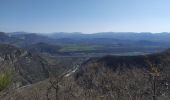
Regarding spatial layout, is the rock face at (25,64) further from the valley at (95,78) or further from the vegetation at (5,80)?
the vegetation at (5,80)

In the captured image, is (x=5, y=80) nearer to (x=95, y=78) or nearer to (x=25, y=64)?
(x=95, y=78)

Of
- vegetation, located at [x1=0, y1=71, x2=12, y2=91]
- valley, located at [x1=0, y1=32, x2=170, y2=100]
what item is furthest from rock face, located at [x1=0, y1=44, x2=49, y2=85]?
vegetation, located at [x1=0, y1=71, x2=12, y2=91]

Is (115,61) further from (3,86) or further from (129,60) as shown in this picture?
(3,86)

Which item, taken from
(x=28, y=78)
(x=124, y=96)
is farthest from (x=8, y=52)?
(x=124, y=96)

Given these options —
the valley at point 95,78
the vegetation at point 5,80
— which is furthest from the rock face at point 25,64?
the vegetation at point 5,80

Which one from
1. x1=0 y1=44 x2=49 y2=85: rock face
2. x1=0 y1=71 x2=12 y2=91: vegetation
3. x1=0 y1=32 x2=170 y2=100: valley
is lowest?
x1=0 y1=44 x2=49 y2=85: rock face

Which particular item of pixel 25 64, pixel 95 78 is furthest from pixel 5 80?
pixel 25 64

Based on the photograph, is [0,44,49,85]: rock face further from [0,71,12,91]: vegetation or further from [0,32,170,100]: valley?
[0,71,12,91]: vegetation

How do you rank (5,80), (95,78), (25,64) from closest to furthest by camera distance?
(5,80) → (95,78) → (25,64)
